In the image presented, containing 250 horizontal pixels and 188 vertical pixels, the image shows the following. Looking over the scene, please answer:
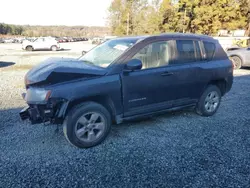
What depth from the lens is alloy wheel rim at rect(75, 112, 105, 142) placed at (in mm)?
2965

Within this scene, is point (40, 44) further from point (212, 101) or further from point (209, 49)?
point (212, 101)

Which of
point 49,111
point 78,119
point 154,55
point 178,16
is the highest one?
point 178,16

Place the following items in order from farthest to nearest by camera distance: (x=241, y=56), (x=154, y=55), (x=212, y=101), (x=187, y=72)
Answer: (x=241, y=56) → (x=212, y=101) → (x=187, y=72) → (x=154, y=55)

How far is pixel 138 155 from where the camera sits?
9.50 ft

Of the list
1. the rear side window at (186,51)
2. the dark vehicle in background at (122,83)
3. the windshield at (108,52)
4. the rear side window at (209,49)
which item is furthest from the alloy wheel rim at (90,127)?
the rear side window at (209,49)

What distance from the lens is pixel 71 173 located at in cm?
250

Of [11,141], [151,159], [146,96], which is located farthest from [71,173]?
[146,96]

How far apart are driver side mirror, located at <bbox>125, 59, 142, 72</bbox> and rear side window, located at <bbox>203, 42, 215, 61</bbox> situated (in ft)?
6.14

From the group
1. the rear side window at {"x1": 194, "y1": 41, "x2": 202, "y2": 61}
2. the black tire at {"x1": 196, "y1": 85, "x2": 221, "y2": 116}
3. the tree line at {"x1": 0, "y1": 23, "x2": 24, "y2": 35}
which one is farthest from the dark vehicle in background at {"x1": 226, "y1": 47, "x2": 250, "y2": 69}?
the tree line at {"x1": 0, "y1": 23, "x2": 24, "y2": 35}

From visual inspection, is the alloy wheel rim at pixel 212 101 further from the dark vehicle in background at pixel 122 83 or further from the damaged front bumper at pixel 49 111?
the damaged front bumper at pixel 49 111

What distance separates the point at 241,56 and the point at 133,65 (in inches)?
388

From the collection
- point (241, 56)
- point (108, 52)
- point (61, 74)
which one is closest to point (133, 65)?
point (108, 52)

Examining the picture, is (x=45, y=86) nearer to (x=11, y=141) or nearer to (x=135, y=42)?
(x=11, y=141)

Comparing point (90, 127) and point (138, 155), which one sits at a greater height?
point (90, 127)
